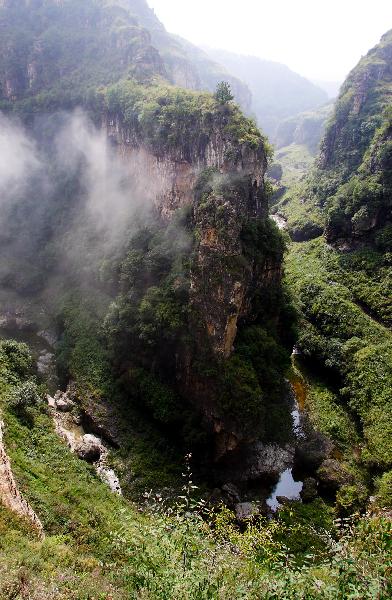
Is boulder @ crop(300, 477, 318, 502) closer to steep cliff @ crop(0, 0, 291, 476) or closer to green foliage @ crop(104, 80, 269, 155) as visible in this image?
steep cliff @ crop(0, 0, 291, 476)

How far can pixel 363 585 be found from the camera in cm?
793

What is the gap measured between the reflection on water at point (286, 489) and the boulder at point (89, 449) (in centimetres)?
1355

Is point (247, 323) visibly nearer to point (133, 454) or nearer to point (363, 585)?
point (133, 454)

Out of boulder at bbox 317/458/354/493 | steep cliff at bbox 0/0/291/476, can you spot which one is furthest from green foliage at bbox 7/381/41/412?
boulder at bbox 317/458/354/493

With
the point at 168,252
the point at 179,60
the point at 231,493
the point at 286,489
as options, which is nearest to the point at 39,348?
the point at 168,252

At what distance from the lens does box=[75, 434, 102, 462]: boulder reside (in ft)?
104

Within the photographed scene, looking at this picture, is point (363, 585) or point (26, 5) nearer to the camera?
point (363, 585)

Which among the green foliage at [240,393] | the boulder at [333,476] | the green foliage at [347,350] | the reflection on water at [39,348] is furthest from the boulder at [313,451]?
the reflection on water at [39,348]

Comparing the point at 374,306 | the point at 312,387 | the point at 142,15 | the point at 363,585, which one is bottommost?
the point at 312,387

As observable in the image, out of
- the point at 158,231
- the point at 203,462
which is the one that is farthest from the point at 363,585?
the point at 158,231

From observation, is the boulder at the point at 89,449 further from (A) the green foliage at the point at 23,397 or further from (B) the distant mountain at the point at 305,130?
(B) the distant mountain at the point at 305,130

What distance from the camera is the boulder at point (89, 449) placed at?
31594 millimetres

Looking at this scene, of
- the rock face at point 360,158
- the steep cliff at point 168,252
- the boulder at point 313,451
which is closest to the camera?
the steep cliff at point 168,252

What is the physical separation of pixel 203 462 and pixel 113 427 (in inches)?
310
